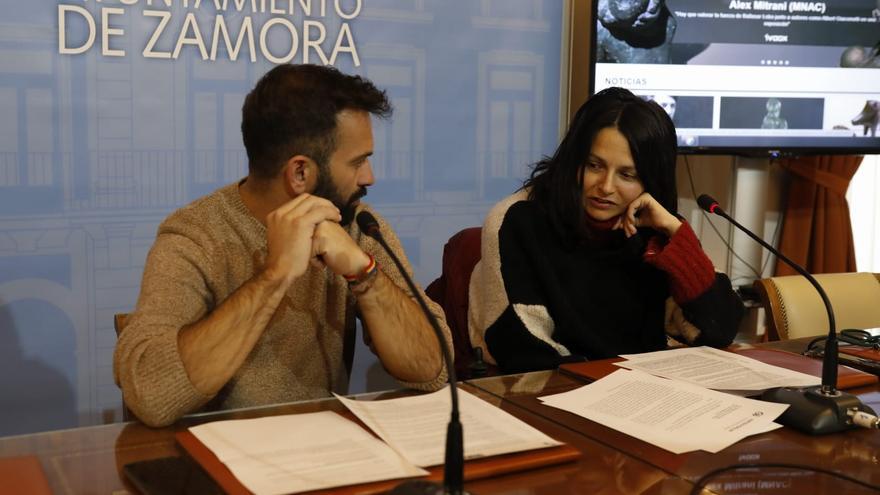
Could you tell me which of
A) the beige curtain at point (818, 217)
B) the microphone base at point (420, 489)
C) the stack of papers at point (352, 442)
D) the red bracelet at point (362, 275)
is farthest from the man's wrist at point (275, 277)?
the beige curtain at point (818, 217)

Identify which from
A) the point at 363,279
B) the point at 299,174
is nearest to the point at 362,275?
the point at 363,279

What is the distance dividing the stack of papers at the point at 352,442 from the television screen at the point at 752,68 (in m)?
2.19

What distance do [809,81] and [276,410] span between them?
286 centimetres

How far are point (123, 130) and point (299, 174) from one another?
4.09ft

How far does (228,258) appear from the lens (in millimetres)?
1794

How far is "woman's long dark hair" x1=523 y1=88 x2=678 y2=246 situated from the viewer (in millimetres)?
2209

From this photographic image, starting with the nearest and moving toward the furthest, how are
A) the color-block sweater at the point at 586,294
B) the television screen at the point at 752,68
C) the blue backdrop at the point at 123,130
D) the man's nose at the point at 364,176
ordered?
the man's nose at the point at 364,176 < the color-block sweater at the point at 586,294 < the blue backdrop at the point at 123,130 < the television screen at the point at 752,68

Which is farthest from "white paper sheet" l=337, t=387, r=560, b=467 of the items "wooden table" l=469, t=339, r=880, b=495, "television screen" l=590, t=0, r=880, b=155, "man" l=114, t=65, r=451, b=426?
"television screen" l=590, t=0, r=880, b=155

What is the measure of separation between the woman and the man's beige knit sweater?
1.06ft

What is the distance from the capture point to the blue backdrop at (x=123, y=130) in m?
2.73

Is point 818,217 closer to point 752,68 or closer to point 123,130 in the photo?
point 752,68

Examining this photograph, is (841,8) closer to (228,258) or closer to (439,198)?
(439,198)

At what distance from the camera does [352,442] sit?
4.36ft

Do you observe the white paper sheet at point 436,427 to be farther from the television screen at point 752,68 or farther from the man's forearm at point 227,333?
the television screen at point 752,68
